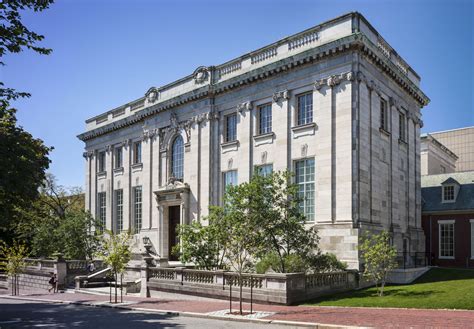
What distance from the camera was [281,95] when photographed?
29.6m

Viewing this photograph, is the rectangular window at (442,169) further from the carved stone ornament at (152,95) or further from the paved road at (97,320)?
the paved road at (97,320)

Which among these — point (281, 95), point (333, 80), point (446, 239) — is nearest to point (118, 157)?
point (281, 95)

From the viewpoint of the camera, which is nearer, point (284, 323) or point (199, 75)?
point (284, 323)

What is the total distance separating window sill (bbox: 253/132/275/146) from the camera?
30.1 m

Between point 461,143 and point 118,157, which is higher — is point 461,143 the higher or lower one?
the higher one

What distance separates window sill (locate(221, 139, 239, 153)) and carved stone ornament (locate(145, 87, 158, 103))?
1013 centimetres

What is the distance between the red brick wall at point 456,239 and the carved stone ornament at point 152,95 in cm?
2327

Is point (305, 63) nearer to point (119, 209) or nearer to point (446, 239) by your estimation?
point (446, 239)

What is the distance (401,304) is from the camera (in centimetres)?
1848

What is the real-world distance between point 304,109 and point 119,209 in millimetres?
23031

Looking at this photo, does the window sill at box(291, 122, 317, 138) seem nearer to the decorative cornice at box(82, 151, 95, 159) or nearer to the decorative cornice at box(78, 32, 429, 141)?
the decorative cornice at box(78, 32, 429, 141)

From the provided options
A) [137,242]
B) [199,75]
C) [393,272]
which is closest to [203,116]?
[199,75]

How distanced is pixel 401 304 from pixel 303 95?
47.2ft

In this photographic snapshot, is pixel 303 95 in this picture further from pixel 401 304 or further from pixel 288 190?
pixel 401 304
